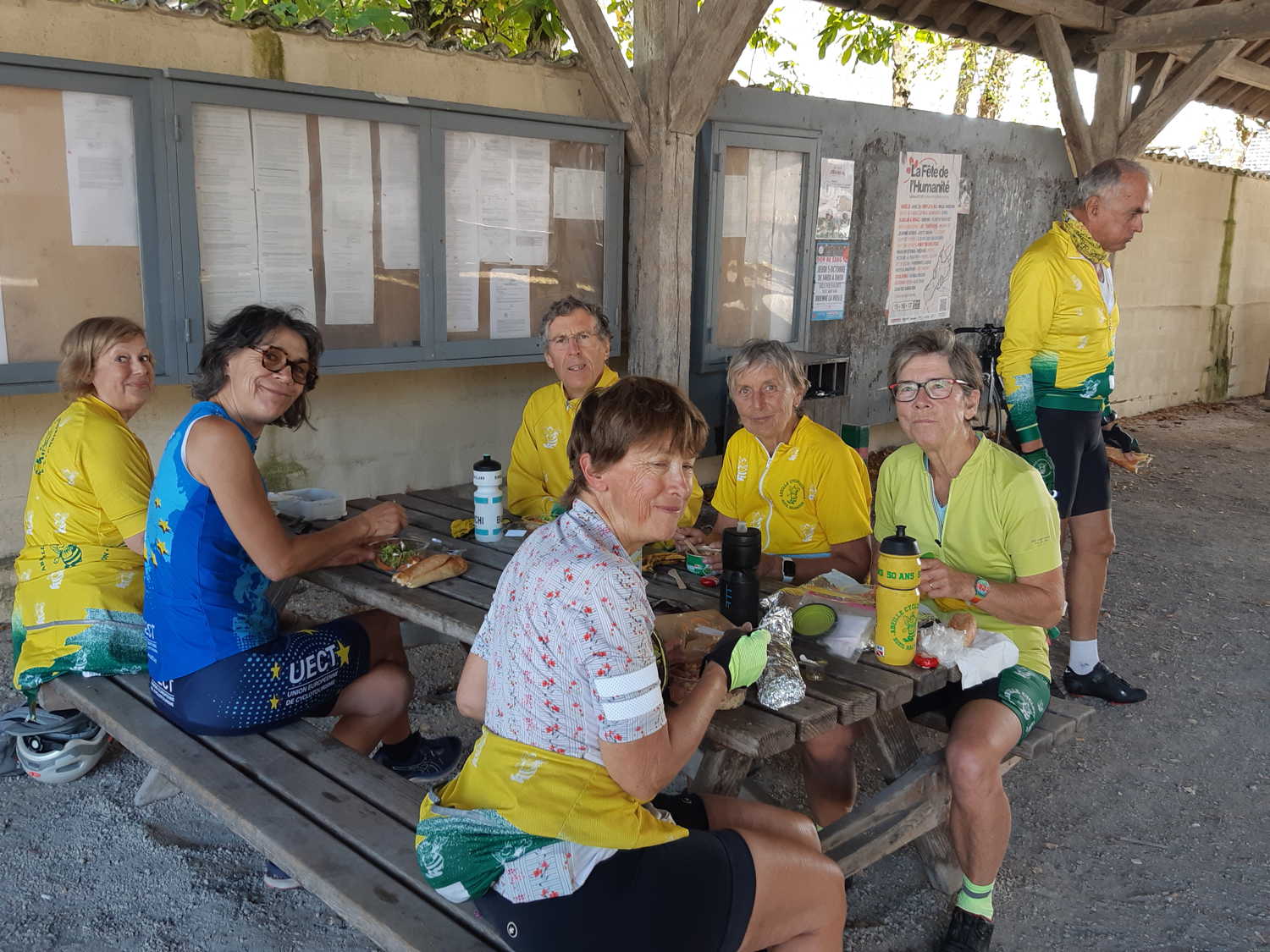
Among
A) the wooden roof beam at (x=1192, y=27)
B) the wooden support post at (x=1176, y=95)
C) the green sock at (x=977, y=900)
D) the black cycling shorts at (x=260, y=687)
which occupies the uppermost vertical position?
the wooden roof beam at (x=1192, y=27)

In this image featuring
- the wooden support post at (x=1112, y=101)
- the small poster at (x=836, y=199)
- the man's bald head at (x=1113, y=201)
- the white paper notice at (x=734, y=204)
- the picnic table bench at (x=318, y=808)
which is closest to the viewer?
the picnic table bench at (x=318, y=808)

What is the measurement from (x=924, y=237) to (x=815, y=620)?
19.3 feet

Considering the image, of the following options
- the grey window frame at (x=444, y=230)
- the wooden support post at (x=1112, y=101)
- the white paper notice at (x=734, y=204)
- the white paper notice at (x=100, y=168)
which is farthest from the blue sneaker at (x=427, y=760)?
the wooden support post at (x=1112, y=101)

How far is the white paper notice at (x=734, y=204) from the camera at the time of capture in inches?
238

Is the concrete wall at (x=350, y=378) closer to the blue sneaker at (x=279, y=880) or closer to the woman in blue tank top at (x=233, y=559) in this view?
the woman in blue tank top at (x=233, y=559)

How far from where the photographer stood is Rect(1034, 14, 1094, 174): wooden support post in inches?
293

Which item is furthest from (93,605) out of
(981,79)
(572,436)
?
(981,79)

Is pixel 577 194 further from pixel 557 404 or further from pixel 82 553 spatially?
pixel 82 553

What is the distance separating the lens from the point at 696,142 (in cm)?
586

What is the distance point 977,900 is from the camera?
245cm

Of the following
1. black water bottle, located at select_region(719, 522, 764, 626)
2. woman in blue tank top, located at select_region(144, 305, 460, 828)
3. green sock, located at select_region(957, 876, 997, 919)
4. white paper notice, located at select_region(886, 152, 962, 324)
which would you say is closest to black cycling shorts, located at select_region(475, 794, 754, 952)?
black water bottle, located at select_region(719, 522, 764, 626)

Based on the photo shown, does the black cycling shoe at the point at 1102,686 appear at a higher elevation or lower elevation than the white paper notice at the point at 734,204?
lower

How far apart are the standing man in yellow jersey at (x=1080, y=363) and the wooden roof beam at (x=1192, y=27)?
12.5 feet

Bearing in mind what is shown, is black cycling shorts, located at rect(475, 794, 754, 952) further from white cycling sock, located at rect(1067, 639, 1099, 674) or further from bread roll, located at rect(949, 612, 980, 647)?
white cycling sock, located at rect(1067, 639, 1099, 674)
